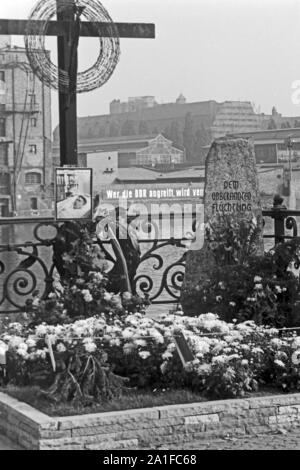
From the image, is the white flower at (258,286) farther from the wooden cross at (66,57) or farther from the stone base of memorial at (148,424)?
the wooden cross at (66,57)

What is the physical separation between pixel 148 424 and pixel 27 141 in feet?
83.9

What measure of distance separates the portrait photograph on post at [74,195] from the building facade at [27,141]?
4.46 feet

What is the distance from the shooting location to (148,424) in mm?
5664

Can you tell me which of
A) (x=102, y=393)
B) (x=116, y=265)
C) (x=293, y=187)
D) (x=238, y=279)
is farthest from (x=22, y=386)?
(x=293, y=187)

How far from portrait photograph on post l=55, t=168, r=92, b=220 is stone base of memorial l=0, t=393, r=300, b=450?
9.35 feet

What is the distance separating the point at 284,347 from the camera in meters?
6.58

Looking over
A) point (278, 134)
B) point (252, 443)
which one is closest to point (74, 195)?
point (252, 443)

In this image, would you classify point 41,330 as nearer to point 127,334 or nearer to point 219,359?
point 127,334

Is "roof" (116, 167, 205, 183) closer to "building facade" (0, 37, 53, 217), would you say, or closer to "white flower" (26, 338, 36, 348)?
"building facade" (0, 37, 53, 217)

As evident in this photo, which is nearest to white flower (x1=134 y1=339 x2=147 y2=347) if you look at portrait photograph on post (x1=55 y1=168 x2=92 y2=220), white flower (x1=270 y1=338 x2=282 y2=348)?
white flower (x1=270 y1=338 x2=282 y2=348)

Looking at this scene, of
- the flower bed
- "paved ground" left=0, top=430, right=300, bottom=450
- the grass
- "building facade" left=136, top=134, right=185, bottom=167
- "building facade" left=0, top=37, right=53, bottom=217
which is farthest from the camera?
"building facade" left=136, top=134, right=185, bottom=167

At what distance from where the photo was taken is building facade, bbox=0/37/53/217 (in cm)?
1171

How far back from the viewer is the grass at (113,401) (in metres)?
5.75

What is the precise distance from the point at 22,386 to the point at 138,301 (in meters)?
1.77
